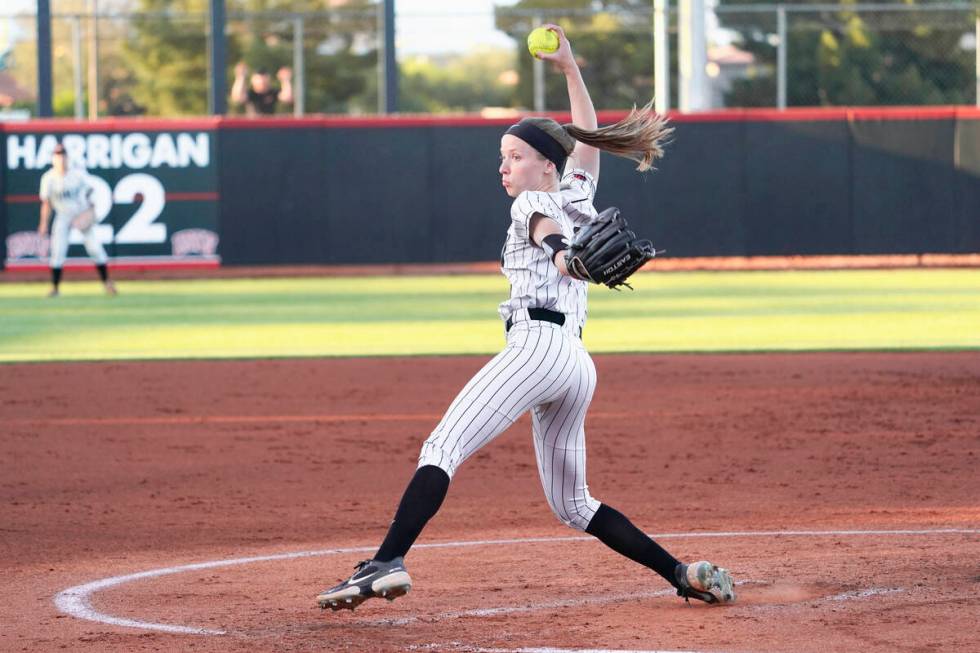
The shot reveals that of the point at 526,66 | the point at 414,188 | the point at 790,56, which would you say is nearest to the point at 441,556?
the point at 414,188

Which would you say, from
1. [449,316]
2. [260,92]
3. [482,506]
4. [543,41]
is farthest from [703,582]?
[260,92]

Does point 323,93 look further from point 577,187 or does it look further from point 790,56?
point 577,187

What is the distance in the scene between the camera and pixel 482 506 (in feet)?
25.4

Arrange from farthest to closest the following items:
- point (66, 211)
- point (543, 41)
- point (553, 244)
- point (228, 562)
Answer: point (66, 211) → point (228, 562) → point (543, 41) → point (553, 244)

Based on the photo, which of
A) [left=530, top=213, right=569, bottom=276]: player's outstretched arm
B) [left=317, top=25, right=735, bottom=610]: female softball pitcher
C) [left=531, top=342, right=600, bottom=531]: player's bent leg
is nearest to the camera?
[left=530, top=213, right=569, bottom=276]: player's outstretched arm

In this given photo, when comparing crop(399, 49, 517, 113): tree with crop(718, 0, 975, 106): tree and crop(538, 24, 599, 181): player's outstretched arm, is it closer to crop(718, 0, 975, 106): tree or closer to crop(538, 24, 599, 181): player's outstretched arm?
crop(718, 0, 975, 106): tree

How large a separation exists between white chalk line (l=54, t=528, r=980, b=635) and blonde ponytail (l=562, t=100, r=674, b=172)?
1983mm

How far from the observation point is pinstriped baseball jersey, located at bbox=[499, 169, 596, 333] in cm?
485

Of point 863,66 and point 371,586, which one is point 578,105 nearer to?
point 371,586

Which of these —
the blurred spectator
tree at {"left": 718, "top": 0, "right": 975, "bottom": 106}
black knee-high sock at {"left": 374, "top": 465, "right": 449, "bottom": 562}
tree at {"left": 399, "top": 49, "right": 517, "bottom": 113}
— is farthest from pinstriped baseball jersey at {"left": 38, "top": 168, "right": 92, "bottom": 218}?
tree at {"left": 399, "top": 49, "right": 517, "bottom": 113}

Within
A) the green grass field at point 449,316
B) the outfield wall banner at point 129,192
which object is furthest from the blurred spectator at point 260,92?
the green grass field at point 449,316

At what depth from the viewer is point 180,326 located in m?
17.2

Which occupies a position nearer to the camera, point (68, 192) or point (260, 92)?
point (68, 192)

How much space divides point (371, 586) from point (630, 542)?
0.94m
